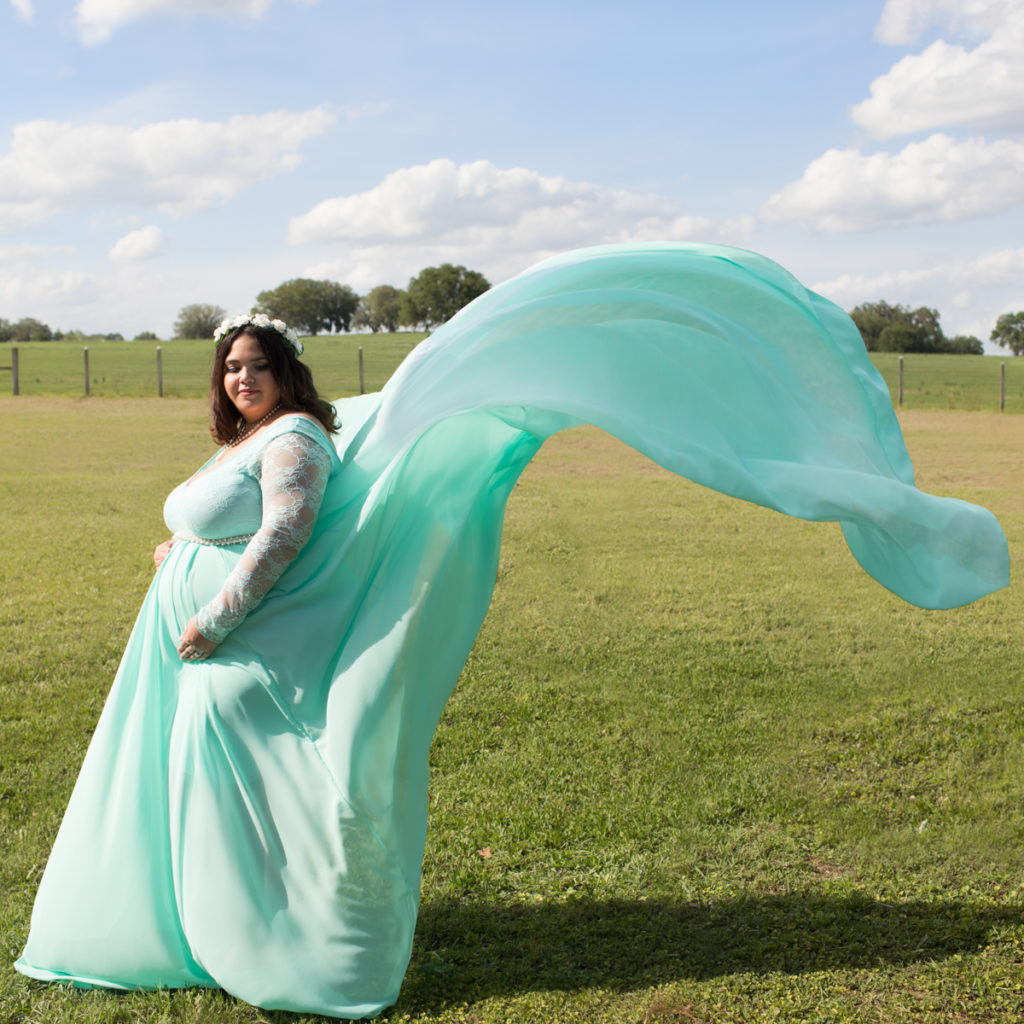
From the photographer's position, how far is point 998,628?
7949 millimetres

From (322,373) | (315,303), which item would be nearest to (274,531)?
(322,373)

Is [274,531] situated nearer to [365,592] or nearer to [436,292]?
[365,592]

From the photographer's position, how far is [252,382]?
3.33 m

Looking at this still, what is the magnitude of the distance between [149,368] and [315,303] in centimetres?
5373

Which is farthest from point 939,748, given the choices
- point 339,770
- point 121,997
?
point 121,997

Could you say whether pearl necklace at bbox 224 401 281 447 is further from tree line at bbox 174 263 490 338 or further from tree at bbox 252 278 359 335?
tree at bbox 252 278 359 335

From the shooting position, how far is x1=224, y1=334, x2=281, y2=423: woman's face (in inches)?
131

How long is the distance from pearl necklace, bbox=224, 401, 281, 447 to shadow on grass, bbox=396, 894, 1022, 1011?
6.38ft

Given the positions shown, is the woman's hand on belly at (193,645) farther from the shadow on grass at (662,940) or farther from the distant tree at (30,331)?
the distant tree at (30,331)

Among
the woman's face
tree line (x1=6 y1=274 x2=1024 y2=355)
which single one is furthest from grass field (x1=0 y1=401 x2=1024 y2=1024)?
tree line (x1=6 y1=274 x2=1024 y2=355)

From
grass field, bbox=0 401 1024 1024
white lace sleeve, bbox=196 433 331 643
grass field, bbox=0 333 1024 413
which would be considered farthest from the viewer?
grass field, bbox=0 333 1024 413

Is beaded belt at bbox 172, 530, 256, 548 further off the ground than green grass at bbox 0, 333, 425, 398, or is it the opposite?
green grass at bbox 0, 333, 425, 398

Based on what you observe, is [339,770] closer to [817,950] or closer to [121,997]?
[121,997]

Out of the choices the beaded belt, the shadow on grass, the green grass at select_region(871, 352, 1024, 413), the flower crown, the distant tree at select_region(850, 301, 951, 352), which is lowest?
the shadow on grass
